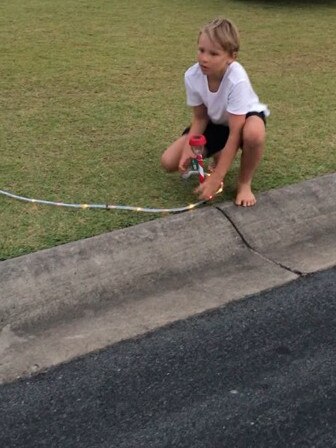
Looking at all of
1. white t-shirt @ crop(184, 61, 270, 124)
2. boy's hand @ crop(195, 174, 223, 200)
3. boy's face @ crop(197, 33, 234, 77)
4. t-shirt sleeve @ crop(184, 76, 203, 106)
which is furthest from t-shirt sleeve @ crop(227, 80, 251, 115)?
boy's hand @ crop(195, 174, 223, 200)

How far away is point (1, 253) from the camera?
3305 millimetres

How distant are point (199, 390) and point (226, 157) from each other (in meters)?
1.53

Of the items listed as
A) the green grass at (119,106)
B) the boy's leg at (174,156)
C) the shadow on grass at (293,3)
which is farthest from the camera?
the shadow on grass at (293,3)

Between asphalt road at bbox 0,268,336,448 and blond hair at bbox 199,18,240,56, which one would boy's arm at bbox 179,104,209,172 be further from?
asphalt road at bbox 0,268,336,448

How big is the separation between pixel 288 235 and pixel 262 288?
544 millimetres

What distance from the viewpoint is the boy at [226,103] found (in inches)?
145

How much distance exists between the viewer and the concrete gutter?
116 inches

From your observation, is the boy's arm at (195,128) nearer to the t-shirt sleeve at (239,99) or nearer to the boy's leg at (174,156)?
the boy's leg at (174,156)

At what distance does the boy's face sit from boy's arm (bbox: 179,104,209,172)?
303 mm

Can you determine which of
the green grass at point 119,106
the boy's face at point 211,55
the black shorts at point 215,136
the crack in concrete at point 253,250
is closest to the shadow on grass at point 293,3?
the green grass at point 119,106

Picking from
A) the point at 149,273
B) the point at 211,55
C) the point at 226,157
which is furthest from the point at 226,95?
the point at 149,273

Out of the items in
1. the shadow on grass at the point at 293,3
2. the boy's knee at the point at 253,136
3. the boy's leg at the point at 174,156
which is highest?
the boy's knee at the point at 253,136

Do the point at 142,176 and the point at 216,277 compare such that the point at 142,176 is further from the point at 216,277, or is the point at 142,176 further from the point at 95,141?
the point at 216,277

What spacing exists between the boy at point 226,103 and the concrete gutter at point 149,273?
0.16m
